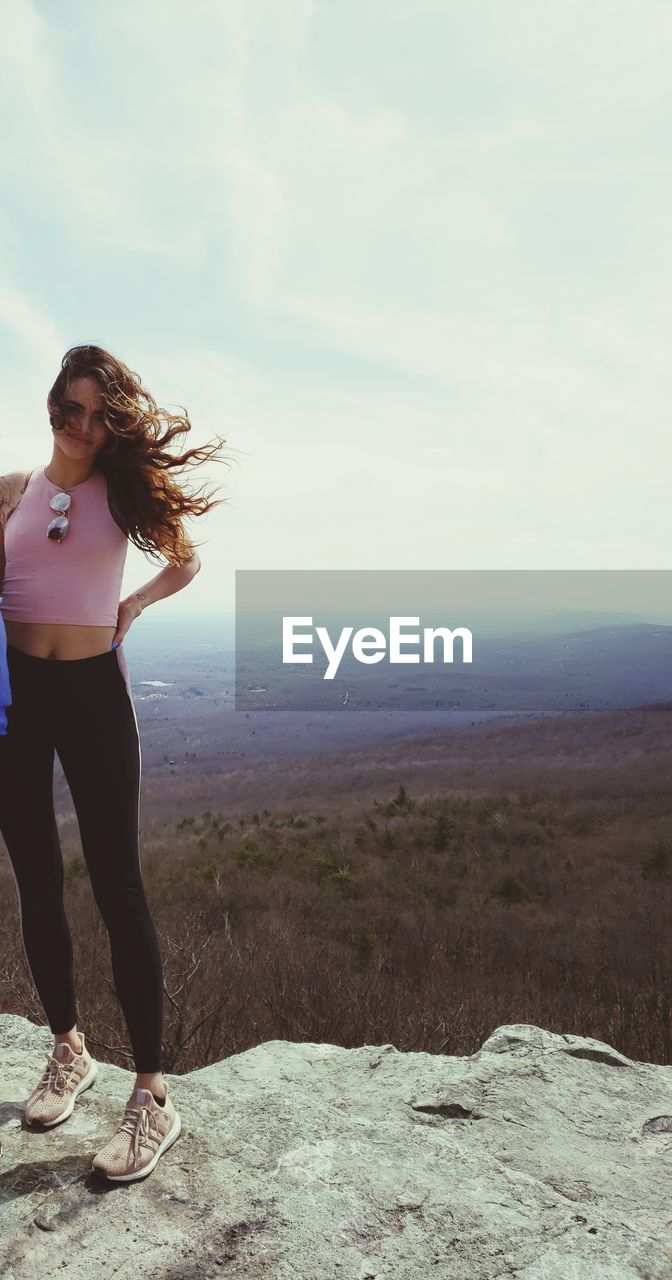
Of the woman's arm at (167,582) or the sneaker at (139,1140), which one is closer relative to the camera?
the sneaker at (139,1140)

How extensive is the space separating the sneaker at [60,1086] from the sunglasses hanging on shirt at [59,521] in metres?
1.49

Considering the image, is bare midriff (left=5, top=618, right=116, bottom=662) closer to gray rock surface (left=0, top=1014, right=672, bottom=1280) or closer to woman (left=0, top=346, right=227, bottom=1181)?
woman (left=0, top=346, right=227, bottom=1181)

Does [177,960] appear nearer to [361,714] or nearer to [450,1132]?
[450,1132]

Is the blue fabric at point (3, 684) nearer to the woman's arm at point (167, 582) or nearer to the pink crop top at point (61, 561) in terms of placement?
the pink crop top at point (61, 561)

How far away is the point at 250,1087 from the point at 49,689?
1498 mm

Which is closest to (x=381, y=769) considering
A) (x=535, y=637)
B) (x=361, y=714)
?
(x=361, y=714)

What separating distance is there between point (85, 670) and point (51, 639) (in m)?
0.13

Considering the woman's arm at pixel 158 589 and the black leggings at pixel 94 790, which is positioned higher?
the woman's arm at pixel 158 589

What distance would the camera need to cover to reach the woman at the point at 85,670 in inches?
87.7

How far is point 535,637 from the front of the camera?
12450 cm

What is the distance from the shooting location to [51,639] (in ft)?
7.36

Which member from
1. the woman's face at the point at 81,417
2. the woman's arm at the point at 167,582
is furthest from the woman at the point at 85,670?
the woman's arm at the point at 167,582

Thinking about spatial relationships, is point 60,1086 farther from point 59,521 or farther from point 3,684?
point 59,521

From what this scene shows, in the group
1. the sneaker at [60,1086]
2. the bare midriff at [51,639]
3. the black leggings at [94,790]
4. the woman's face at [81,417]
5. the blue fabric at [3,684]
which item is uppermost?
the woman's face at [81,417]
